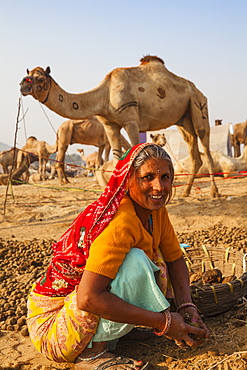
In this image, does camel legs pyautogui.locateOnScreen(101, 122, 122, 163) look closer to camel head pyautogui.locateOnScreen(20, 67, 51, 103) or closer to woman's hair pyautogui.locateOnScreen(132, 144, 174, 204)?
camel head pyautogui.locateOnScreen(20, 67, 51, 103)

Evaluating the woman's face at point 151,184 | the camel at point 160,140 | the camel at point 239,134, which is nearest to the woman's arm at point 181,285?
the woman's face at point 151,184

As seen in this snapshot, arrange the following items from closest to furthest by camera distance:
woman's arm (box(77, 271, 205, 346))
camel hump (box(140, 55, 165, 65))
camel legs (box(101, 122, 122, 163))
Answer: woman's arm (box(77, 271, 205, 346)) → camel legs (box(101, 122, 122, 163)) → camel hump (box(140, 55, 165, 65))

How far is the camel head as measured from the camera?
6496 millimetres

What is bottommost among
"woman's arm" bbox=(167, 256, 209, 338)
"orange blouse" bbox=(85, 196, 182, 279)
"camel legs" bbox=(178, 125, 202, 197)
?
"woman's arm" bbox=(167, 256, 209, 338)

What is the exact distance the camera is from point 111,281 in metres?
1.90

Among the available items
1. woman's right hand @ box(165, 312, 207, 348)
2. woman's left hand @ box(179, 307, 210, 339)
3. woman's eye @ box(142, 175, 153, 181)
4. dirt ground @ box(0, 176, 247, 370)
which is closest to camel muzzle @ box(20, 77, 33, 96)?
dirt ground @ box(0, 176, 247, 370)

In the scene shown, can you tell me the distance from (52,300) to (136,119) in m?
5.49

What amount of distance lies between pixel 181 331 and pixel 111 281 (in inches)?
18.1

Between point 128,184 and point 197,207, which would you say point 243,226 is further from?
point 128,184

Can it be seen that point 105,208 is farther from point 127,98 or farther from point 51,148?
point 51,148

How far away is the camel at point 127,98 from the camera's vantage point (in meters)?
6.82

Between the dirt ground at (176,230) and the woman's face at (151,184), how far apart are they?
36.0 inches

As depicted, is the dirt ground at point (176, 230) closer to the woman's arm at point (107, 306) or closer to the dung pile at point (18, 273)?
the dung pile at point (18, 273)

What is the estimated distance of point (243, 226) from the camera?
19.3 ft
